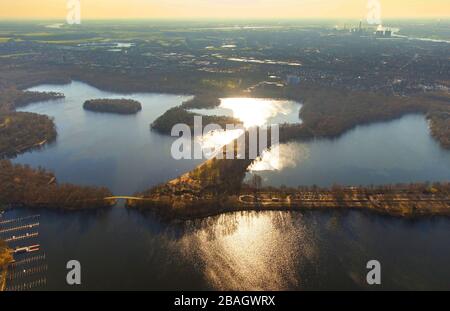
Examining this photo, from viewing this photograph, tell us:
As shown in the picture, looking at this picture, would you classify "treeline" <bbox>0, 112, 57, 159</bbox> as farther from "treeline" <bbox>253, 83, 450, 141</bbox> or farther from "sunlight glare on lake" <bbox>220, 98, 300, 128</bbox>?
"treeline" <bbox>253, 83, 450, 141</bbox>

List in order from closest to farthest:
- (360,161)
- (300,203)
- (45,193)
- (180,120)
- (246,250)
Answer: (246,250)
(300,203)
(45,193)
(360,161)
(180,120)

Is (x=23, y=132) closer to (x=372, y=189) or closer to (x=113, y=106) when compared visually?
(x=113, y=106)

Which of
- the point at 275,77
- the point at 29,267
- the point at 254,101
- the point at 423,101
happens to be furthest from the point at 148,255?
the point at 275,77

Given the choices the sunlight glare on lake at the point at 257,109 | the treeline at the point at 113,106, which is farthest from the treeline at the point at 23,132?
the sunlight glare on lake at the point at 257,109

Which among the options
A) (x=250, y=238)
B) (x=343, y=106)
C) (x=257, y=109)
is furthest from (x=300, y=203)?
(x=343, y=106)

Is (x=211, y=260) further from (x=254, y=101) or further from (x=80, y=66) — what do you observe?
(x=80, y=66)

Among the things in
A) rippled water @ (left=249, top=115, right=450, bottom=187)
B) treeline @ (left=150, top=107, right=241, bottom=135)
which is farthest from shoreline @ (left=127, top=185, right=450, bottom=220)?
treeline @ (left=150, top=107, right=241, bottom=135)
